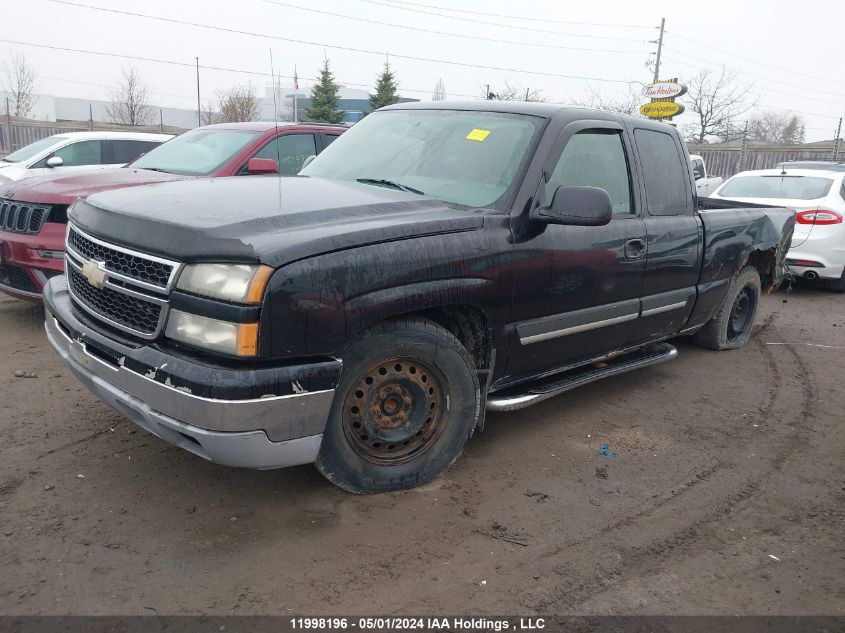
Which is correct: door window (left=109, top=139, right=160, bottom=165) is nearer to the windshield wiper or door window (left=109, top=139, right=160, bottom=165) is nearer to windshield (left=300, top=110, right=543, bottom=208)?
windshield (left=300, top=110, right=543, bottom=208)

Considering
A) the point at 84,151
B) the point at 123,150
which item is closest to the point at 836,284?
the point at 123,150

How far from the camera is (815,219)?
8.89 metres

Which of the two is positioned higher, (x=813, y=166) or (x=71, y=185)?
(x=813, y=166)

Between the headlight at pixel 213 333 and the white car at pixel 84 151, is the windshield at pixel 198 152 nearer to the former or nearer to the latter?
the white car at pixel 84 151

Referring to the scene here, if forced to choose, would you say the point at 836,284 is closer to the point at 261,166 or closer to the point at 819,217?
the point at 819,217

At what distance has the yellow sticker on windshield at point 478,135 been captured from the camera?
13.0 ft

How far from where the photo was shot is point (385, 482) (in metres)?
3.29

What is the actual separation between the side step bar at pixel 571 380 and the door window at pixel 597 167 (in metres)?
1.02

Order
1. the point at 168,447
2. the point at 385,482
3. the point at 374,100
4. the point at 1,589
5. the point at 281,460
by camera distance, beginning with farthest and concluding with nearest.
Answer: the point at 374,100 < the point at 168,447 < the point at 385,482 < the point at 281,460 < the point at 1,589

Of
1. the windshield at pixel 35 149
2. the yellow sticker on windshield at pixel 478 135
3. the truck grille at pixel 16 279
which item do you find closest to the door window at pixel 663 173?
the yellow sticker on windshield at pixel 478 135

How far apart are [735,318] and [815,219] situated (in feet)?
11.6

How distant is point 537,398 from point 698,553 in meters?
1.16

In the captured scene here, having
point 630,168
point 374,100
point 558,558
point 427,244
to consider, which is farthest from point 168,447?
point 374,100

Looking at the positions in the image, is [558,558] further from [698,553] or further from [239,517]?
[239,517]
